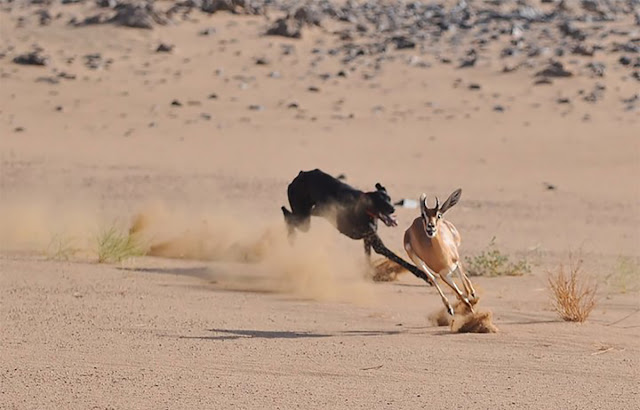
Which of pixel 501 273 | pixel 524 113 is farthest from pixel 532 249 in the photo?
pixel 524 113

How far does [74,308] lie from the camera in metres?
9.50

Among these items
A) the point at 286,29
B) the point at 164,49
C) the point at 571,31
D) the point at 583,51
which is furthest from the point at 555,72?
the point at 164,49

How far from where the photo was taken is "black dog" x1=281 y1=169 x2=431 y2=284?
10.4 m

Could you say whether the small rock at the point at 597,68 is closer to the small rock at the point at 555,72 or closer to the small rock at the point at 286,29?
the small rock at the point at 555,72

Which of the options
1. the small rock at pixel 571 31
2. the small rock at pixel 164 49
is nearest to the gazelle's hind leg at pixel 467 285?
the small rock at pixel 164 49

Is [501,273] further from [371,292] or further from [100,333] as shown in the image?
[100,333]

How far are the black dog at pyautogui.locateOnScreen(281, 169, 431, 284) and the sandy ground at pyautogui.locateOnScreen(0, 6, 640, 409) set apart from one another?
1.36 ft

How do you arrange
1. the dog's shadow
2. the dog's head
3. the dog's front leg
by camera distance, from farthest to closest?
the dog's head → the dog's front leg → the dog's shadow

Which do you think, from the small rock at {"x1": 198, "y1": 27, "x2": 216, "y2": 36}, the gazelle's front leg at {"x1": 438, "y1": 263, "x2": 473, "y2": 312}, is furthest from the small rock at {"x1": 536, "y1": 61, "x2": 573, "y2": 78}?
the gazelle's front leg at {"x1": 438, "y1": 263, "x2": 473, "y2": 312}

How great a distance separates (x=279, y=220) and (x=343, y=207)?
14.7ft

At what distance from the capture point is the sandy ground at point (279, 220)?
727cm

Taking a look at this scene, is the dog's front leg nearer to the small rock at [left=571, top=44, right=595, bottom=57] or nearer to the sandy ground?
the sandy ground

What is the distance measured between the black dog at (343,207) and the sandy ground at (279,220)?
0.42 metres

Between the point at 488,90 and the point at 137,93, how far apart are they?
7.17 metres
